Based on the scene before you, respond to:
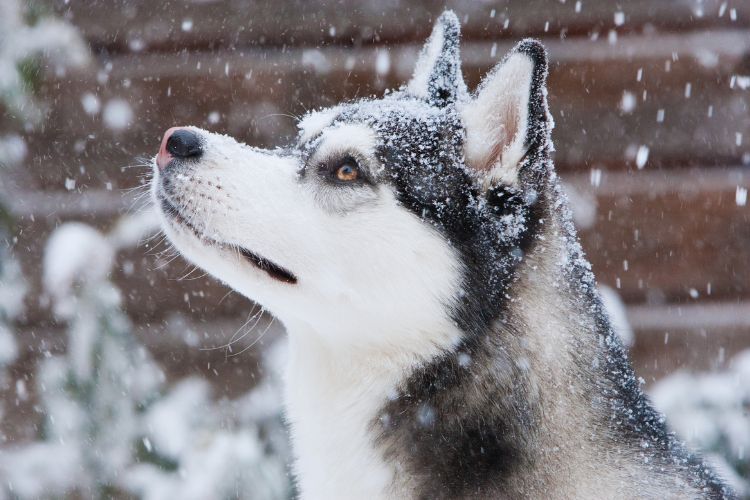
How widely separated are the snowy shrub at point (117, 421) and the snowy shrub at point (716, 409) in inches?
61.7

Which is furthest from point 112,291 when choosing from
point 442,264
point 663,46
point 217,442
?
point 663,46

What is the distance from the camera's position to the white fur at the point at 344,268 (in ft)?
4.64

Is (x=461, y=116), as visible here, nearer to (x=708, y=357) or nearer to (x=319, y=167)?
(x=319, y=167)

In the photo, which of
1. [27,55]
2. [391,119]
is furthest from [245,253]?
[27,55]

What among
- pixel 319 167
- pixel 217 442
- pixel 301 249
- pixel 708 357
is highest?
pixel 319 167

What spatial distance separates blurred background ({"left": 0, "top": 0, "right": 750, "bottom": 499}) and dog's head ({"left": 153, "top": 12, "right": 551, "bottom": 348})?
133 centimetres

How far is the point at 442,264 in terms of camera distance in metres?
1.45

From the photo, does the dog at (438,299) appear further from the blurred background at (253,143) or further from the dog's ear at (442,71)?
the blurred background at (253,143)

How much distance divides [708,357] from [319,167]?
81.7 inches

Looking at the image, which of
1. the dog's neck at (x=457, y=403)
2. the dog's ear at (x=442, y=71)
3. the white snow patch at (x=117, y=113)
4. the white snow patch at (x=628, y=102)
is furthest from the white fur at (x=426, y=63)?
the white snow patch at (x=117, y=113)

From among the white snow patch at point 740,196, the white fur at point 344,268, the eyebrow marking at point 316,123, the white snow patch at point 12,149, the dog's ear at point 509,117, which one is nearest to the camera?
the dog's ear at point 509,117

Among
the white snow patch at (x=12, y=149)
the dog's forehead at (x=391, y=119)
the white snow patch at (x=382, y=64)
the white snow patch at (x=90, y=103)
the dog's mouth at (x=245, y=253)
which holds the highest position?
the dog's forehead at (x=391, y=119)

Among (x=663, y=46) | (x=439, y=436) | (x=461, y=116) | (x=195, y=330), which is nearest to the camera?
(x=439, y=436)

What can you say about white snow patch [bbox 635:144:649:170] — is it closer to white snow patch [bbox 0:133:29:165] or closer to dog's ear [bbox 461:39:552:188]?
dog's ear [bbox 461:39:552:188]
